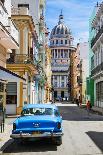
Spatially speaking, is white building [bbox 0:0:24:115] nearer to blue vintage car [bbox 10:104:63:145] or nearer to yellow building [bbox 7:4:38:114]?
blue vintage car [bbox 10:104:63:145]

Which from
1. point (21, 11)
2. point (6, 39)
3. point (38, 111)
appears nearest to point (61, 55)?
point (21, 11)

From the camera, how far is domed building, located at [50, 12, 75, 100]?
18200cm

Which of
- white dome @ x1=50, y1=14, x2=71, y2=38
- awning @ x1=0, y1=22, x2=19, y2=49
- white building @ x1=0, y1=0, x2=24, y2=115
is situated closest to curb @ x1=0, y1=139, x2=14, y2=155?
white building @ x1=0, y1=0, x2=24, y2=115

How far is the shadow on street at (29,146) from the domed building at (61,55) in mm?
164839

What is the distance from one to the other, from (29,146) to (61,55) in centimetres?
17420

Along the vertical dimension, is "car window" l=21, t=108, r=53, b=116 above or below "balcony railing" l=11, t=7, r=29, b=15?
below

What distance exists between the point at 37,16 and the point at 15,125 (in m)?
37.0

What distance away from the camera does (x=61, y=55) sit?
18862 centimetres

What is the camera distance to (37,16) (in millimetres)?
50469

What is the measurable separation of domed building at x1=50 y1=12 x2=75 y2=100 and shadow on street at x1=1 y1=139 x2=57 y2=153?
165m

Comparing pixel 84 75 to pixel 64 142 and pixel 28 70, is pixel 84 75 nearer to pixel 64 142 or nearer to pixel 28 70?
pixel 28 70

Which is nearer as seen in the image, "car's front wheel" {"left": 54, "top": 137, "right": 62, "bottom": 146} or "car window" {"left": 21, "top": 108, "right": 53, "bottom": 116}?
"car's front wheel" {"left": 54, "top": 137, "right": 62, "bottom": 146}

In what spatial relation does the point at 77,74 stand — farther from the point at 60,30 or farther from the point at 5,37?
the point at 60,30

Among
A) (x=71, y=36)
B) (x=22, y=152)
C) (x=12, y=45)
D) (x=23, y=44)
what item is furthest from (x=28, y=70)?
(x=71, y=36)
